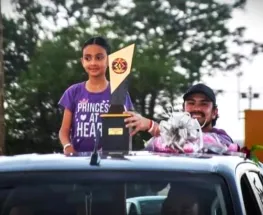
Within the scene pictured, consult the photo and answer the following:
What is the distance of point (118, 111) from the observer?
197 inches

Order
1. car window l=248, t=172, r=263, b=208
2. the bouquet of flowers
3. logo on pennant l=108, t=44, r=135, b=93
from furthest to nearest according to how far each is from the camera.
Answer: logo on pennant l=108, t=44, r=135, b=93 < the bouquet of flowers < car window l=248, t=172, r=263, b=208

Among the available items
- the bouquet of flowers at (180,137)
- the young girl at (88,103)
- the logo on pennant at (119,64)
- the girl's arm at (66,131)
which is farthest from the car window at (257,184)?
the girl's arm at (66,131)

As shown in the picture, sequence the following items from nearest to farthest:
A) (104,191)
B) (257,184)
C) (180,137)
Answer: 1. (104,191)
2. (257,184)
3. (180,137)

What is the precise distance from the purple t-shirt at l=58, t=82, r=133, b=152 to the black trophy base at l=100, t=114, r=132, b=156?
1.04 m

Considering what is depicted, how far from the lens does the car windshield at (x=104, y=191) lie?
366 cm

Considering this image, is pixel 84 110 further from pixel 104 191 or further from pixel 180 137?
pixel 104 191

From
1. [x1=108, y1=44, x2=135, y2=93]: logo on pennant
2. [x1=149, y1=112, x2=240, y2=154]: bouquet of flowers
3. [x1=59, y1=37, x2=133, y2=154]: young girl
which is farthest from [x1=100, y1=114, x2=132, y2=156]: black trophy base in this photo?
[x1=59, y1=37, x2=133, y2=154]: young girl

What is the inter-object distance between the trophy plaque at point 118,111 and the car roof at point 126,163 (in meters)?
0.83

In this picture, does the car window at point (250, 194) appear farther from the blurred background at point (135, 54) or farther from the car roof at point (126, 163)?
the blurred background at point (135, 54)

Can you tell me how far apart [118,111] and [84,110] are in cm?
131

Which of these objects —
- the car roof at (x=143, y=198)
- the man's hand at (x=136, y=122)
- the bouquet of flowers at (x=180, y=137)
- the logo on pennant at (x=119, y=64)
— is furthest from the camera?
the logo on pennant at (x=119, y=64)

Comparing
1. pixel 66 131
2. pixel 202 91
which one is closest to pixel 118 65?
pixel 202 91

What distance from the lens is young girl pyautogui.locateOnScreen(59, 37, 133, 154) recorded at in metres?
6.15

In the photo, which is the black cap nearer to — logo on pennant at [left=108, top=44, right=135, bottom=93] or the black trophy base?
logo on pennant at [left=108, top=44, right=135, bottom=93]
